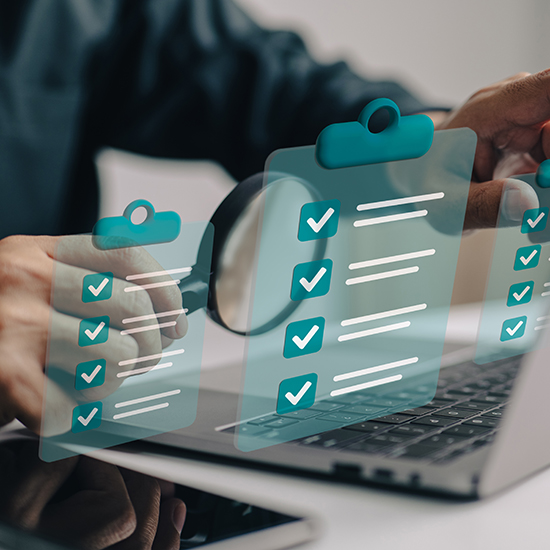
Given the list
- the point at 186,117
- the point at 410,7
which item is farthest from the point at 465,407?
the point at 410,7

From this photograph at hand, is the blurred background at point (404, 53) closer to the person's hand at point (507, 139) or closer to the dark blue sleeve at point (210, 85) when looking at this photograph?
the dark blue sleeve at point (210, 85)

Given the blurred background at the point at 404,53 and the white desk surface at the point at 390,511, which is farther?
the blurred background at the point at 404,53

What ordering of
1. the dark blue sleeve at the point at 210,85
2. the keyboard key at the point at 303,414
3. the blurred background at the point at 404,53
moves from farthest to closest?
the blurred background at the point at 404,53, the dark blue sleeve at the point at 210,85, the keyboard key at the point at 303,414

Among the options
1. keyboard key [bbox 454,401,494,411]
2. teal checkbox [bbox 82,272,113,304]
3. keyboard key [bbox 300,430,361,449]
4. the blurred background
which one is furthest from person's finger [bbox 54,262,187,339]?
the blurred background

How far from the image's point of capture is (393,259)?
0.27 m

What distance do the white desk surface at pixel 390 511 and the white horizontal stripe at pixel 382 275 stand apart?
10 cm

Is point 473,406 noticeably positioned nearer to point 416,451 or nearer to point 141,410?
point 416,451

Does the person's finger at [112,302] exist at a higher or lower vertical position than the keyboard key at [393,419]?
higher

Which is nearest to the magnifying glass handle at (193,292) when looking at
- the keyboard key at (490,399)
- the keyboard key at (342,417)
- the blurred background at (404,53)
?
the keyboard key at (342,417)

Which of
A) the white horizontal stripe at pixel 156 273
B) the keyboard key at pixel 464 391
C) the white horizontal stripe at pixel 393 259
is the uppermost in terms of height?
the white horizontal stripe at pixel 393 259

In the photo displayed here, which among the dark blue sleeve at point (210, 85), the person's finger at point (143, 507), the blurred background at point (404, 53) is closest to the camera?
the person's finger at point (143, 507)

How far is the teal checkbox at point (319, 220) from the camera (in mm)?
236

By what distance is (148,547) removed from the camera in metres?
0.22

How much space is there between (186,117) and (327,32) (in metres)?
0.83
